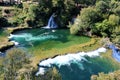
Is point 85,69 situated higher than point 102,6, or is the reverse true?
point 102,6

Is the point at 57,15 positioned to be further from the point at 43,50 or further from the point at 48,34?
the point at 43,50

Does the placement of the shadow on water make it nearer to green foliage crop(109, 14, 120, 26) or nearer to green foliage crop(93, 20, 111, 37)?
green foliage crop(93, 20, 111, 37)

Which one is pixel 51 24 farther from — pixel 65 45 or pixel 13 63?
pixel 13 63

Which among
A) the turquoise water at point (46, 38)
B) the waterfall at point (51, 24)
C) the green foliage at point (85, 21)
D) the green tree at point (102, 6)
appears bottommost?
the turquoise water at point (46, 38)

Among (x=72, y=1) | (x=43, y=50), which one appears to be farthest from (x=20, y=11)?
(x=43, y=50)

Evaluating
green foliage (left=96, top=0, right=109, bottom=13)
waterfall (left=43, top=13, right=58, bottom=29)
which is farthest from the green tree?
waterfall (left=43, top=13, right=58, bottom=29)

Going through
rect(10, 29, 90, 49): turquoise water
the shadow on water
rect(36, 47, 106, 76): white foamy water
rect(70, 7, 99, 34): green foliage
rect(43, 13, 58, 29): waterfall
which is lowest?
the shadow on water

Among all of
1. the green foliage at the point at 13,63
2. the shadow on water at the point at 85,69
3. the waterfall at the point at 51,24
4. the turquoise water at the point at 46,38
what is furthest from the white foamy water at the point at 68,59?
the green foliage at the point at 13,63

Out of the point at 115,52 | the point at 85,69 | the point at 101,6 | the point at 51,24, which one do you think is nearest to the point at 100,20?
the point at 101,6

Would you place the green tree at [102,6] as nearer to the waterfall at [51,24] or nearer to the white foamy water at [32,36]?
the waterfall at [51,24]
